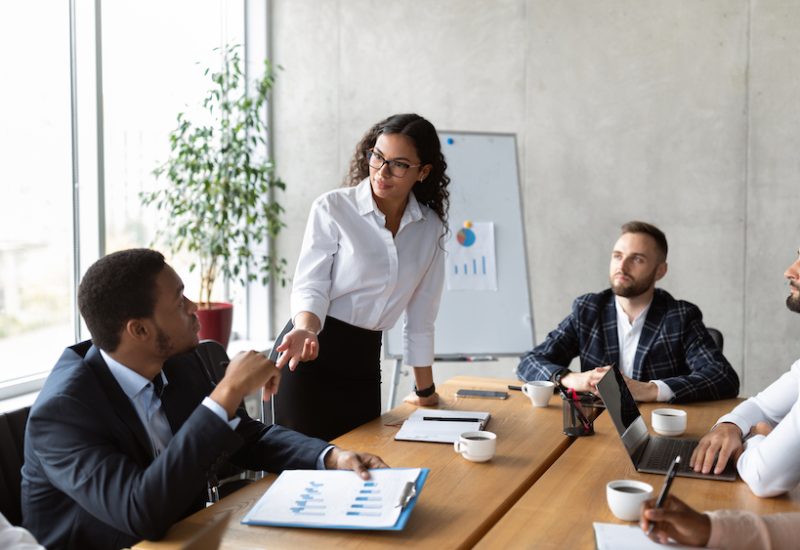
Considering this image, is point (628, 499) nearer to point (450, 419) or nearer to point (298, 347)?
point (450, 419)

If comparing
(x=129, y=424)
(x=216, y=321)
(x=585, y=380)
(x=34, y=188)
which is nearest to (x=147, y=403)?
(x=129, y=424)

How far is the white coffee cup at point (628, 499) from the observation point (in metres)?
1.67

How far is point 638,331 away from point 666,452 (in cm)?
94

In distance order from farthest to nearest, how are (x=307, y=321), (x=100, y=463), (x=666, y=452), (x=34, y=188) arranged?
(x=34, y=188), (x=307, y=321), (x=666, y=452), (x=100, y=463)

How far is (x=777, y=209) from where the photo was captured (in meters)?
4.28

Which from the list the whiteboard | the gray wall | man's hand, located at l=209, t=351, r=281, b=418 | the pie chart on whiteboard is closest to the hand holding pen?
man's hand, located at l=209, t=351, r=281, b=418

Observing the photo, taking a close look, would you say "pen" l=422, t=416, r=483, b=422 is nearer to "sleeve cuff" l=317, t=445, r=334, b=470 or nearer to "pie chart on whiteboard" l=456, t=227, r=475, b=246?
"sleeve cuff" l=317, t=445, r=334, b=470

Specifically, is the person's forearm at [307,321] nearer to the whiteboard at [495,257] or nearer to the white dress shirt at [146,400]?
the white dress shirt at [146,400]

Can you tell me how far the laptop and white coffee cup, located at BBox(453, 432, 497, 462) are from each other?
302 mm

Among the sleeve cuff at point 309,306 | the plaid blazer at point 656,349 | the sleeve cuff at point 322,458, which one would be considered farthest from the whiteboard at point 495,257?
the sleeve cuff at point 322,458

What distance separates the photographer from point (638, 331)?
307cm

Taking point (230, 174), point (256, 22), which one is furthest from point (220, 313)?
point (256, 22)

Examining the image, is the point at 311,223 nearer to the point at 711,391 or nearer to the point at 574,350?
the point at 574,350

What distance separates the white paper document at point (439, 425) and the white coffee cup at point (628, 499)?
24.1 inches
